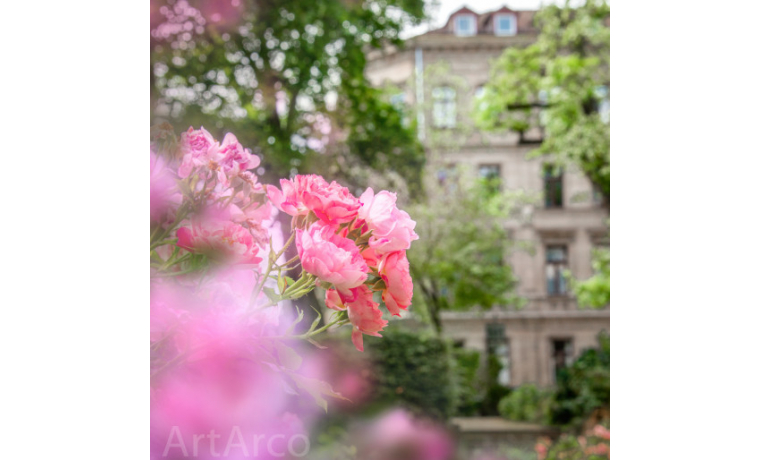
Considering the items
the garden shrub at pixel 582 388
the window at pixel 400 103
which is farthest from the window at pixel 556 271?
the window at pixel 400 103

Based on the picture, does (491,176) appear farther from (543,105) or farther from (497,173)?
(543,105)

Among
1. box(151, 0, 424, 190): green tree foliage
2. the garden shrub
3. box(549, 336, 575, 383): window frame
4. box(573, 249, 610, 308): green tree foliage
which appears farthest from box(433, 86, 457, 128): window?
the garden shrub

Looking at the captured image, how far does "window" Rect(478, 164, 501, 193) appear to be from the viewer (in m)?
→ 3.64

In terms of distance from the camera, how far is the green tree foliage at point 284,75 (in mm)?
2338

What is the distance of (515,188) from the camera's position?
11.9 ft

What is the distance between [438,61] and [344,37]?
19.8 inches

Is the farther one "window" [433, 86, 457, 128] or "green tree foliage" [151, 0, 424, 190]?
"window" [433, 86, 457, 128]

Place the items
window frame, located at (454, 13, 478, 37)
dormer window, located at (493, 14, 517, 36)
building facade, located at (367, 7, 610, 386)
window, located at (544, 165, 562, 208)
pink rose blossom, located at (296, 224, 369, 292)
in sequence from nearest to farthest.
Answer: pink rose blossom, located at (296, 224, 369, 292) → window frame, located at (454, 13, 478, 37) → dormer window, located at (493, 14, 517, 36) → building facade, located at (367, 7, 610, 386) → window, located at (544, 165, 562, 208)

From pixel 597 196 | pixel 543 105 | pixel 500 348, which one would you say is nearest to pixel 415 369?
pixel 500 348

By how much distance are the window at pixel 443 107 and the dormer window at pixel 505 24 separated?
43 centimetres

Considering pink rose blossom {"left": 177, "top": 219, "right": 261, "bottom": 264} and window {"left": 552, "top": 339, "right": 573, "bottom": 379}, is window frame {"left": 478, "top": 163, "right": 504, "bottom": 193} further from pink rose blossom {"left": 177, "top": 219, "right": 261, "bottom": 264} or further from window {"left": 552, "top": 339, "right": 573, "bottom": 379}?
pink rose blossom {"left": 177, "top": 219, "right": 261, "bottom": 264}

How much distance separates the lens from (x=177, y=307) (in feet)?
2.81
